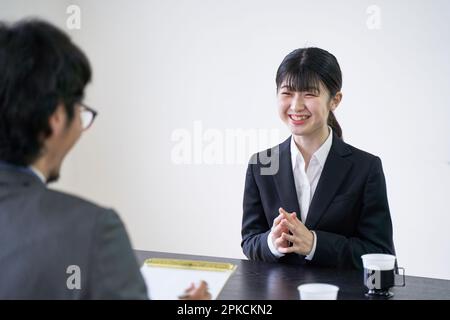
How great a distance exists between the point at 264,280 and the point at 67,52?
3.12 feet

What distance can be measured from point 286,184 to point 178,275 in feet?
2.03

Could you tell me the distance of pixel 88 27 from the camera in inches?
164

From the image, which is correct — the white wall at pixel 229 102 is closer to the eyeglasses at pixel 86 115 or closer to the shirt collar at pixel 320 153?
the shirt collar at pixel 320 153

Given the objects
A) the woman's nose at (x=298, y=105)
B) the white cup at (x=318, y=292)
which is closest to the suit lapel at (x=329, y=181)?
the woman's nose at (x=298, y=105)

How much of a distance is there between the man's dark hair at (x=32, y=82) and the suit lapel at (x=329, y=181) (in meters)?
1.16

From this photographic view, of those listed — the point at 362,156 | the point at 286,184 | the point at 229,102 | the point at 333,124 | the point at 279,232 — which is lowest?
the point at 279,232

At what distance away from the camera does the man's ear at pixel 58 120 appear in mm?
1091

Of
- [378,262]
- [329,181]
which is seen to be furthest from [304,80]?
[378,262]

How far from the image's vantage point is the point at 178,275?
173 cm

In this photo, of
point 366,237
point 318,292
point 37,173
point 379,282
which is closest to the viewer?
point 37,173

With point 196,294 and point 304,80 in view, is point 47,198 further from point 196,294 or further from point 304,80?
point 304,80
